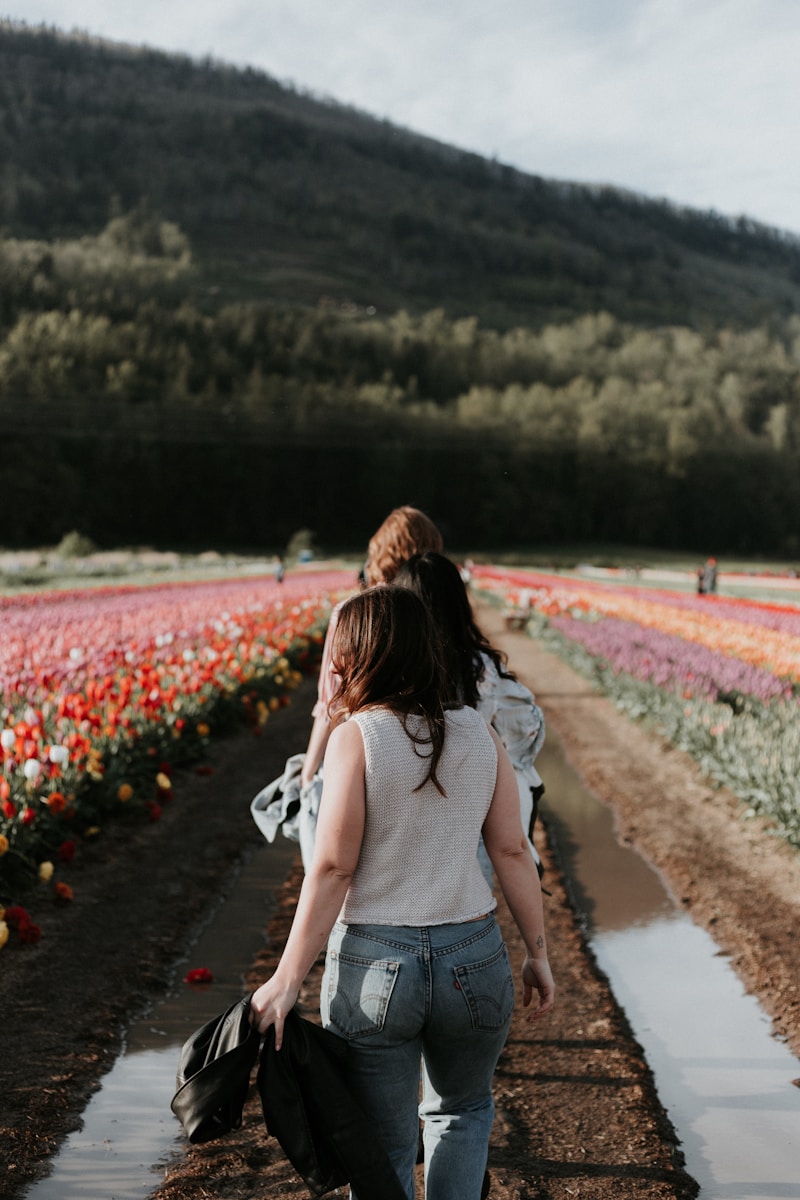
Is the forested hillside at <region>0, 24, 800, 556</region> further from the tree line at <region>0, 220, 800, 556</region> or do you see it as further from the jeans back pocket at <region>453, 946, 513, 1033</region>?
the jeans back pocket at <region>453, 946, 513, 1033</region>

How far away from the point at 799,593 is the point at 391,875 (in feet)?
93.4

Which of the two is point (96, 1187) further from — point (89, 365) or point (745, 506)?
point (89, 365)

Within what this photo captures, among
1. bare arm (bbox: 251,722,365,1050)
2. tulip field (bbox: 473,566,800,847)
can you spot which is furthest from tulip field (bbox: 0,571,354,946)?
tulip field (bbox: 473,566,800,847)

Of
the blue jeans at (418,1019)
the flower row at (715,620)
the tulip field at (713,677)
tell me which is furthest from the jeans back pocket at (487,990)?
the flower row at (715,620)

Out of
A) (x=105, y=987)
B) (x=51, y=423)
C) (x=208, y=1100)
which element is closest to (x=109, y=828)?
(x=105, y=987)

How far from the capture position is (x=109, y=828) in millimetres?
6789

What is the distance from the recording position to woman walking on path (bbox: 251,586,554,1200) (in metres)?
2.14

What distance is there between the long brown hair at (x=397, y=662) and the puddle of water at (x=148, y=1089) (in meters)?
1.69

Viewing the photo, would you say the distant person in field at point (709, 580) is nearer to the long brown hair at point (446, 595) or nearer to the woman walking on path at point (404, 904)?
the long brown hair at point (446, 595)

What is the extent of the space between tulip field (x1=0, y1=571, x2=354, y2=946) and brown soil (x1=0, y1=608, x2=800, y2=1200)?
245 millimetres

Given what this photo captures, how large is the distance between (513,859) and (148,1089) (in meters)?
2.00

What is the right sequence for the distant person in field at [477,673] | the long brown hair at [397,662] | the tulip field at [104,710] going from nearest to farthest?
1. the long brown hair at [397,662]
2. the distant person in field at [477,673]
3. the tulip field at [104,710]

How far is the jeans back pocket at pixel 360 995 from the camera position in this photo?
2123 millimetres

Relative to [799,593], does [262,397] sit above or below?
above
